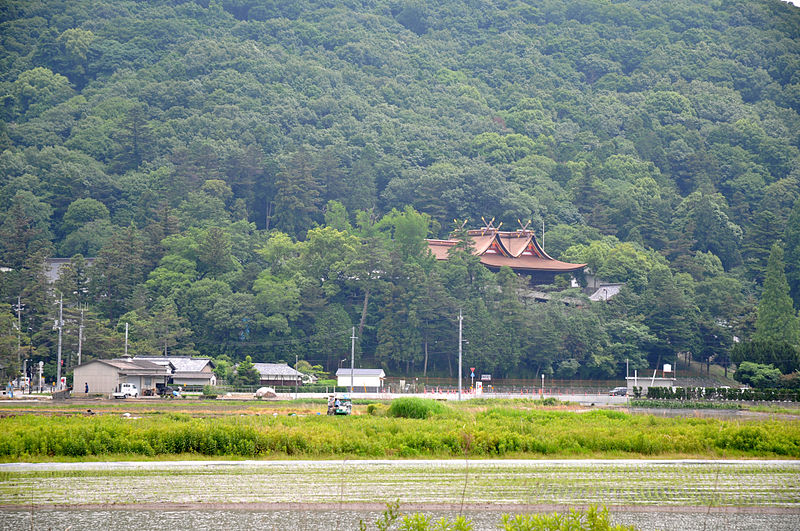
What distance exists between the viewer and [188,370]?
202ft

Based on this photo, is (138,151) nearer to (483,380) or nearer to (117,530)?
(483,380)

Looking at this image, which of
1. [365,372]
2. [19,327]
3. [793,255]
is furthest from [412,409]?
[793,255]

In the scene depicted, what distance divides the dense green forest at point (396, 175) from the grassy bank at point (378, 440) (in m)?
39.8

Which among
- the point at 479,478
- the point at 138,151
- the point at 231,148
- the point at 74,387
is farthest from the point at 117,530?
the point at 138,151

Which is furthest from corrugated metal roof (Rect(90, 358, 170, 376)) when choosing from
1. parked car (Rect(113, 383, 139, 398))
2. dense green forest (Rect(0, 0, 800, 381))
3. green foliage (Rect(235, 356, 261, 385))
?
dense green forest (Rect(0, 0, 800, 381))

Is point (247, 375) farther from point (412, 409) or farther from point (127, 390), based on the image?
point (412, 409)

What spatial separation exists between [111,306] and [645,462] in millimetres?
60335

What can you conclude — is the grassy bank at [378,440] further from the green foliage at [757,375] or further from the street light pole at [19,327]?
the green foliage at [757,375]

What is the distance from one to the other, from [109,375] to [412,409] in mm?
25992

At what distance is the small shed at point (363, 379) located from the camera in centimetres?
6562

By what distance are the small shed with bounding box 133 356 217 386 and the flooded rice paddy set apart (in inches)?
1591

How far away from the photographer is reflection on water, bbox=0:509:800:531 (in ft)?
55.6

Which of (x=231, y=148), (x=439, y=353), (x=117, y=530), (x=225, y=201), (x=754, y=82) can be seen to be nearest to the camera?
(x=117, y=530)

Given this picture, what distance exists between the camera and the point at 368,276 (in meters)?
77.5
